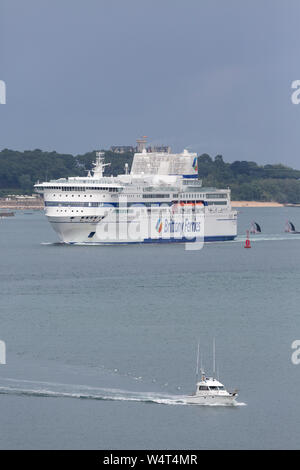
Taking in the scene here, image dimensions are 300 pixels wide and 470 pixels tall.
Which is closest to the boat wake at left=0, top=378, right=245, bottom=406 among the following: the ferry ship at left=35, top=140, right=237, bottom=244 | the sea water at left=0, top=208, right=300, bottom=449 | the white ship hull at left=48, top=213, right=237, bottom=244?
the sea water at left=0, top=208, right=300, bottom=449

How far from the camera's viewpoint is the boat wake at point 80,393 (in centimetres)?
3147

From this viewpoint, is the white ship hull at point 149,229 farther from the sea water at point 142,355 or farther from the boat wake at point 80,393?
the boat wake at point 80,393

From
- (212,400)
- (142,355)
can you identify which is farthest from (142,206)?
(212,400)

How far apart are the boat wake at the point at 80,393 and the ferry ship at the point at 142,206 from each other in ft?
158

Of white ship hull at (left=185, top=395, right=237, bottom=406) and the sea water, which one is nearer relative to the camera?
the sea water

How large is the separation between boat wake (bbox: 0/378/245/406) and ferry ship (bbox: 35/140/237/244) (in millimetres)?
48305

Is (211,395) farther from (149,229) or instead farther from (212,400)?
(149,229)

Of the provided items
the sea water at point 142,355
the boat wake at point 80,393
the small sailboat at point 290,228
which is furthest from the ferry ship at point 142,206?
the boat wake at point 80,393

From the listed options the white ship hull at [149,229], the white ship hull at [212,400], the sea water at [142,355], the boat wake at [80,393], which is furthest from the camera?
the white ship hull at [149,229]

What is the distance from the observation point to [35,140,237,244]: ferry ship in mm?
82000

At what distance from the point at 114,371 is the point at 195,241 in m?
58.0

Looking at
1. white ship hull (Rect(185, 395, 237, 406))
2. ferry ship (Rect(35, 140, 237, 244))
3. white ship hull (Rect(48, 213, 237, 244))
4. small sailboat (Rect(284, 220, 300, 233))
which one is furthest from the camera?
small sailboat (Rect(284, 220, 300, 233))

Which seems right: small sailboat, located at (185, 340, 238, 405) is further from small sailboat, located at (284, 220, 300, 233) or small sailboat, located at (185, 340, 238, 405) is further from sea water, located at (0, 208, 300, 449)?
small sailboat, located at (284, 220, 300, 233)
